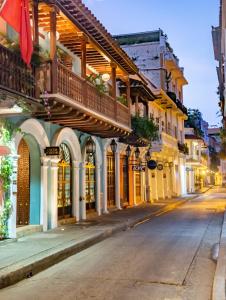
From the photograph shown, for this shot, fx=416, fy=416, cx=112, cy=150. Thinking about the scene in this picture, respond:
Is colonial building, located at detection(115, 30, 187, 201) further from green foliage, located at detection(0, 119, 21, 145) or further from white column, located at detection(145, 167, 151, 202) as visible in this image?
green foliage, located at detection(0, 119, 21, 145)

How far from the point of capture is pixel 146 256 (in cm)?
1020

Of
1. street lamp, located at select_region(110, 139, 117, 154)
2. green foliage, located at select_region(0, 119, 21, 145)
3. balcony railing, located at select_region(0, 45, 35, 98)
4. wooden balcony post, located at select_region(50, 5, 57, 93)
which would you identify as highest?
wooden balcony post, located at select_region(50, 5, 57, 93)

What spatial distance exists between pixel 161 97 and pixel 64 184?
16.9 meters

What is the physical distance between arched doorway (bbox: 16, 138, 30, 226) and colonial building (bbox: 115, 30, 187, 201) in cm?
1715

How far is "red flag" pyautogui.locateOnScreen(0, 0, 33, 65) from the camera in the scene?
31.2ft

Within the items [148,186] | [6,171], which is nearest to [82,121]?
[6,171]

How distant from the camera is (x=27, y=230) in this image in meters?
13.1

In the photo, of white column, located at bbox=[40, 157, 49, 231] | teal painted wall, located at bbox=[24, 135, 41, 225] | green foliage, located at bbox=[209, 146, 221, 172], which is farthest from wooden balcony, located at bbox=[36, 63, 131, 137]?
green foliage, located at bbox=[209, 146, 221, 172]

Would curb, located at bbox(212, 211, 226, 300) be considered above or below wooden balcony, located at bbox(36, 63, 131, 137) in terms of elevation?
below

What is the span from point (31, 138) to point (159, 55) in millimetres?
23742

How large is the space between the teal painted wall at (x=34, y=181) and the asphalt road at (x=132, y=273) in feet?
9.04

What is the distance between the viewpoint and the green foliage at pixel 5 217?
1170 centimetres

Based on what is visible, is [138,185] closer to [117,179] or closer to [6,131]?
[117,179]

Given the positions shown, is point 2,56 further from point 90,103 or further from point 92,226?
point 92,226
